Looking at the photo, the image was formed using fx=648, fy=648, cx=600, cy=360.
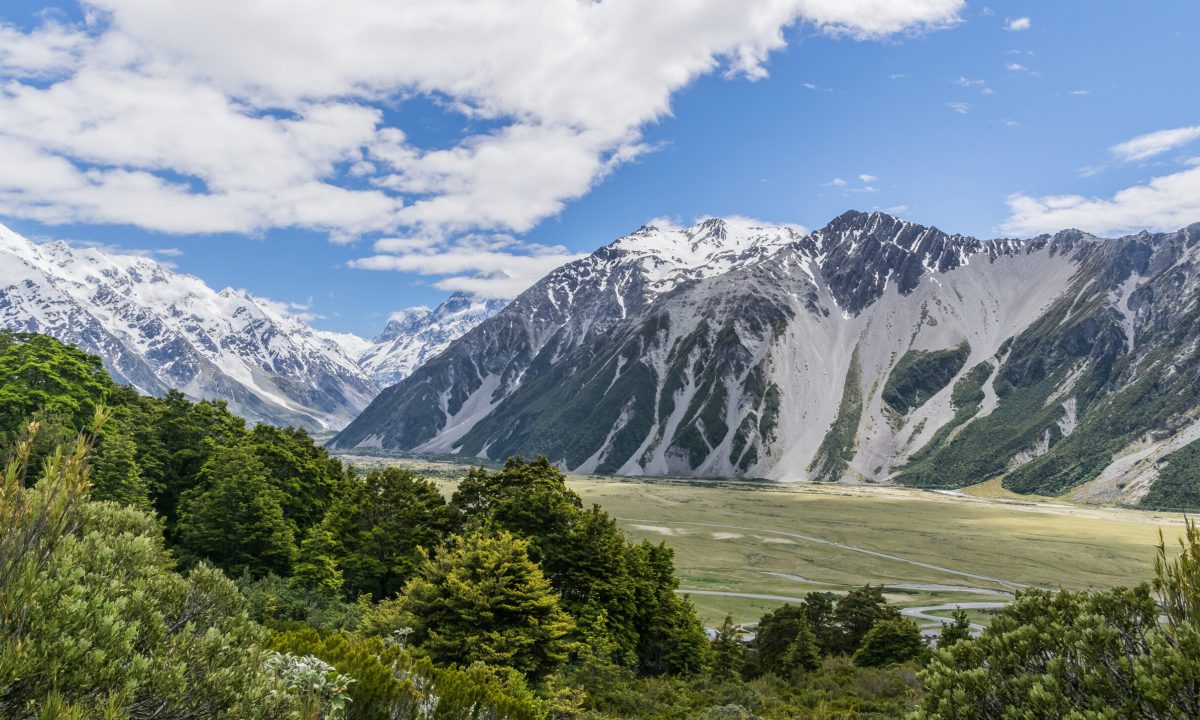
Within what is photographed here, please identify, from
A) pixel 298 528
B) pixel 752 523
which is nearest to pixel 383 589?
pixel 298 528

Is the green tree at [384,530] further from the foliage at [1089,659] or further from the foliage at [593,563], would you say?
the foliage at [1089,659]

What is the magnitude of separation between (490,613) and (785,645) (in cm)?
2798

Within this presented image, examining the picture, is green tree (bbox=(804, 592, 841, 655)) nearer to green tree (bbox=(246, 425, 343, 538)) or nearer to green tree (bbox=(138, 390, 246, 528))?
green tree (bbox=(246, 425, 343, 538))

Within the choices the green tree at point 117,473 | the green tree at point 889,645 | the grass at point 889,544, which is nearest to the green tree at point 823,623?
the green tree at point 889,645

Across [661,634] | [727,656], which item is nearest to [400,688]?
[661,634]

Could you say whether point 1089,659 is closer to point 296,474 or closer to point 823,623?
point 823,623

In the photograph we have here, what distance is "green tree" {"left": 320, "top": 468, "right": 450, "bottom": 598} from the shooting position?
4381 cm

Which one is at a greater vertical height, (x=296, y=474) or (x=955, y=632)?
(x=296, y=474)

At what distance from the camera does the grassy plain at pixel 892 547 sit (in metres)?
88.0

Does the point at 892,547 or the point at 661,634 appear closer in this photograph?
the point at 661,634

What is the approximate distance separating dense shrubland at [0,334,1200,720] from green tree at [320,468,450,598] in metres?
0.16

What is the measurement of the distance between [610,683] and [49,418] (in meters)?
35.4

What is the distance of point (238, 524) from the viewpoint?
40.1 metres

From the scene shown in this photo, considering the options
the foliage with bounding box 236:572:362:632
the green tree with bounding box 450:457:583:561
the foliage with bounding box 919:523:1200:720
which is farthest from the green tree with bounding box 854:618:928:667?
the foliage with bounding box 919:523:1200:720
